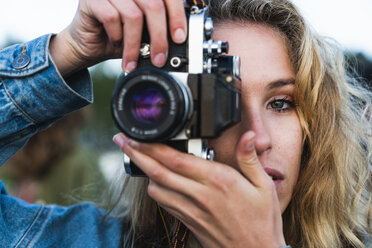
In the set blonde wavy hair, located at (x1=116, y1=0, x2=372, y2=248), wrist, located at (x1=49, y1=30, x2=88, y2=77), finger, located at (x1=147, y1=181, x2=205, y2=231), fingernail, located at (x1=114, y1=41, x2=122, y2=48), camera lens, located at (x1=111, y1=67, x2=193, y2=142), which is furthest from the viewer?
blonde wavy hair, located at (x1=116, y1=0, x2=372, y2=248)

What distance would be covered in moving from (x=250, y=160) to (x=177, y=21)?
0.43m

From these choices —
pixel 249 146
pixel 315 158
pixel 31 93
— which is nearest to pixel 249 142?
pixel 249 146

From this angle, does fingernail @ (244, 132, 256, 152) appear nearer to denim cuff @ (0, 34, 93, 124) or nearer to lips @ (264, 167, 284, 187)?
lips @ (264, 167, 284, 187)

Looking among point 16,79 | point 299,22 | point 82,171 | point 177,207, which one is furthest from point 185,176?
point 82,171

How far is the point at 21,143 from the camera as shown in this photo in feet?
4.60

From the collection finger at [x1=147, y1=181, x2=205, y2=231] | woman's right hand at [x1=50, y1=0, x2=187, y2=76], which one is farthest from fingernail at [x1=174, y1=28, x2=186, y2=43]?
finger at [x1=147, y1=181, x2=205, y2=231]

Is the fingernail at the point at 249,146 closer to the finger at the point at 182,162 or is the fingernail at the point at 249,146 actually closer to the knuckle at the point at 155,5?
the finger at the point at 182,162

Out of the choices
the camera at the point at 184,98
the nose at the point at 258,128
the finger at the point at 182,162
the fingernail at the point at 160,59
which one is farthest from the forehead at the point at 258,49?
the finger at the point at 182,162

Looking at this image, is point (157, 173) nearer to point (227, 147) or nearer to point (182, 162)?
point (182, 162)

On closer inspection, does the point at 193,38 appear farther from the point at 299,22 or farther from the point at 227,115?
the point at 299,22

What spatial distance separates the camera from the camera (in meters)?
0.95

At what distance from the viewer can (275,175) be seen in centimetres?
132

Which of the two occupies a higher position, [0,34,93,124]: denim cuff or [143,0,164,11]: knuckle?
[143,0,164,11]: knuckle

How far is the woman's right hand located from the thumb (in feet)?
1.05
